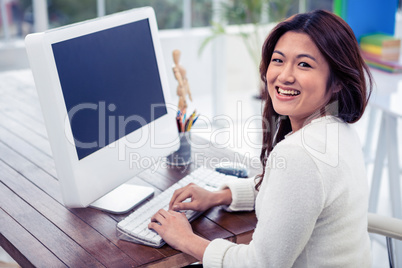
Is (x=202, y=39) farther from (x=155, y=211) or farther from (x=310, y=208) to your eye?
(x=310, y=208)

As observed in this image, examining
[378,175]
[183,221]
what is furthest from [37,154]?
[378,175]

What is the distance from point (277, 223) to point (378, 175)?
178cm

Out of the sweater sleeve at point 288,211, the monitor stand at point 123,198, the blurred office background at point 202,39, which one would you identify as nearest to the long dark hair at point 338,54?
the sweater sleeve at point 288,211

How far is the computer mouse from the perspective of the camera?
1657 millimetres

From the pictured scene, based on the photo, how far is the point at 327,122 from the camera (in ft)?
3.98

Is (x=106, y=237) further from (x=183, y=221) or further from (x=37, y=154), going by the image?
(x=37, y=154)

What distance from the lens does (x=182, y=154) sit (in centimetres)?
174

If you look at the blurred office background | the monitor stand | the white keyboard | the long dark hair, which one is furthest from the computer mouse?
the blurred office background

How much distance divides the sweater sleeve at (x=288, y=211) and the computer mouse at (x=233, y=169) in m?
0.52

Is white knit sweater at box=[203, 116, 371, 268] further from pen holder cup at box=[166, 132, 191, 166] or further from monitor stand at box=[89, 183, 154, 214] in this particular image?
pen holder cup at box=[166, 132, 191, 166]

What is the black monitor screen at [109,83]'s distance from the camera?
130cm

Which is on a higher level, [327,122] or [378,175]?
[327,122]

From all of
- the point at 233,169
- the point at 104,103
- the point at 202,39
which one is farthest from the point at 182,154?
the point at 202,39

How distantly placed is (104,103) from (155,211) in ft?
1.05
